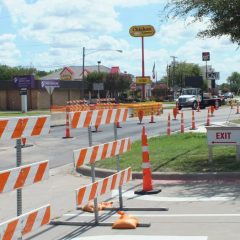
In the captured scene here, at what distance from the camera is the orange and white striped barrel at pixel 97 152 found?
26.1 feet

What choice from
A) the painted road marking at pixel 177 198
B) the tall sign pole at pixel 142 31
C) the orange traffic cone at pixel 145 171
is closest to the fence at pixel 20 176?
the painted road marking at pixel 177 198

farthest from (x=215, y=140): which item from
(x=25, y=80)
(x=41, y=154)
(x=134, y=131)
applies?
(x=25, y=80)

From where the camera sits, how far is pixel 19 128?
628 centimetres

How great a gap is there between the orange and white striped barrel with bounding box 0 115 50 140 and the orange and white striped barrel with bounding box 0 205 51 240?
88 centimetres

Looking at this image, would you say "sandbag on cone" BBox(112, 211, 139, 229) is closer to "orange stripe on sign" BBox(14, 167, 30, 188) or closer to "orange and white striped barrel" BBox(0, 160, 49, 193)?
"orange and white striped barrel" BBox(0, 160, 49, 193)

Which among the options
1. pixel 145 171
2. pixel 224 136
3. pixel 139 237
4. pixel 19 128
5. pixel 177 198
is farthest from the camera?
pixel 224 136

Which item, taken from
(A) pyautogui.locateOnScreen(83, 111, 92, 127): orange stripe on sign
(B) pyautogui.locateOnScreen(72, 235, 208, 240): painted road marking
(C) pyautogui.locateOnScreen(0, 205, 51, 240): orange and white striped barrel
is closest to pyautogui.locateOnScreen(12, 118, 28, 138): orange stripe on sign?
(C) pyautogui.locateOnScreen(0, 205, 51, 240): orange and white striped barrel

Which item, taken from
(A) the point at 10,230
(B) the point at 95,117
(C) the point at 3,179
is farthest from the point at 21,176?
(B) the point at 95,117

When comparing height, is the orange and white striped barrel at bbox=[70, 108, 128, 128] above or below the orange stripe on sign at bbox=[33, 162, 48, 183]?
above

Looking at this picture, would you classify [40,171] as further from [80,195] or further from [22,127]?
[80,195]

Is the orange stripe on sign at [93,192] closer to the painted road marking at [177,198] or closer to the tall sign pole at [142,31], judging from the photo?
the painted road marking at [177,198]

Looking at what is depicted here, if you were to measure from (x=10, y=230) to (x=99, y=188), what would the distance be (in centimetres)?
268

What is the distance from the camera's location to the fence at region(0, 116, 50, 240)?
19.1 feet

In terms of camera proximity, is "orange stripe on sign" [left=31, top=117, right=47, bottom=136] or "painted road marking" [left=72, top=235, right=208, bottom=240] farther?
"painted road marking" [left=72, top=235, right=208, bottom=240]
